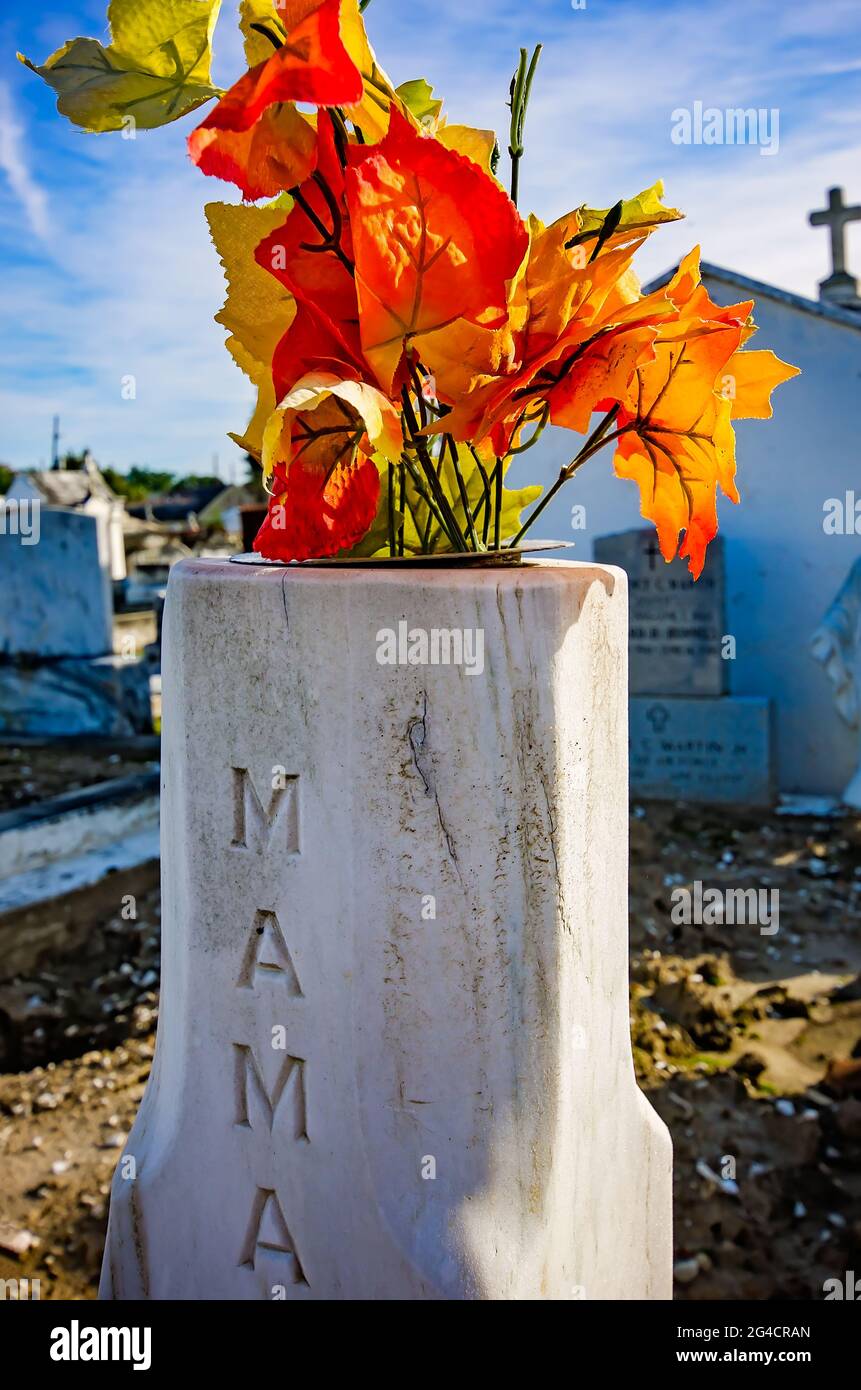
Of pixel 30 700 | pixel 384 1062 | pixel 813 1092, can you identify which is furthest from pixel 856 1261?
pixel 30 700

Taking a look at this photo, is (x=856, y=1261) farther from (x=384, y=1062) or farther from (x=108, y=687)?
(x=108, y=687)

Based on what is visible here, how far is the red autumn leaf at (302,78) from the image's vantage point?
873 millimetres

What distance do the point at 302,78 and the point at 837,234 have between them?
8.70m

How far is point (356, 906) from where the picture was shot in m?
1.12

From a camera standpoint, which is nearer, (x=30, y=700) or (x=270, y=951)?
(x=270, y=951)

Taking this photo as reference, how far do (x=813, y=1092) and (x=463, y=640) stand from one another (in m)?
2.64

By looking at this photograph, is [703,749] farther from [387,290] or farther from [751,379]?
[387,290]

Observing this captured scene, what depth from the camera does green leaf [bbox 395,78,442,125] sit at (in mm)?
1102

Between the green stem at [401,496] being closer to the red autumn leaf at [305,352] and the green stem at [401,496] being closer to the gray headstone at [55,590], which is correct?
the red autumn leaf at [305,352]

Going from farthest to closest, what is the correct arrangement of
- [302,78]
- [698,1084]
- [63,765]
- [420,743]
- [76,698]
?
[76,698], [63,765], [698,1084], [420,743], [302,78]

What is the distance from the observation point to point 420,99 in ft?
3.63

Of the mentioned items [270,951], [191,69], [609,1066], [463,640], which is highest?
[191,69]

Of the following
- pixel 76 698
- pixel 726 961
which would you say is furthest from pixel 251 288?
pixel 76 698

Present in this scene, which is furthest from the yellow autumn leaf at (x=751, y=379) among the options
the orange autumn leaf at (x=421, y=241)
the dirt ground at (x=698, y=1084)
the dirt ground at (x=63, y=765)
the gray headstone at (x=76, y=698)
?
the gray headstone at (x=76, y=698)
